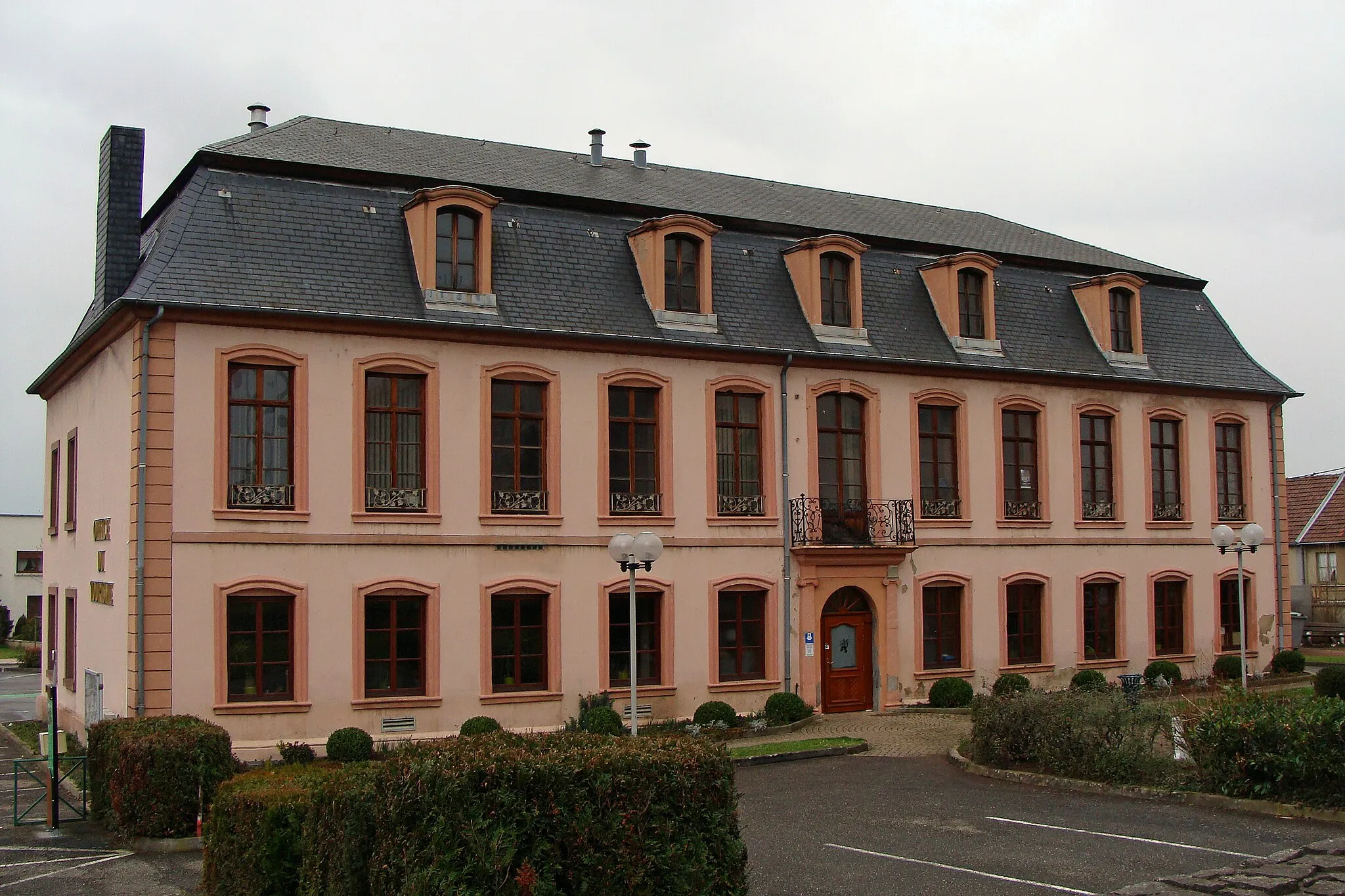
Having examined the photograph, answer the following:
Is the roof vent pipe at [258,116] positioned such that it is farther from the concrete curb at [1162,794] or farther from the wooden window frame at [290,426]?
the concrete curb at [1162,794]

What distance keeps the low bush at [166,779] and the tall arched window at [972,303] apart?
1733cm

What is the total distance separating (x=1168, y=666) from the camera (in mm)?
28734

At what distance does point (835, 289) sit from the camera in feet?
85.4

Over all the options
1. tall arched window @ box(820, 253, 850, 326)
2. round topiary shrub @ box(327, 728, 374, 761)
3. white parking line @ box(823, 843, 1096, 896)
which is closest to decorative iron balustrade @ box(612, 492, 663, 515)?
tall arched window @ box(820, 253, 850, 326)

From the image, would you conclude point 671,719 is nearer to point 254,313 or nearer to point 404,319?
point 404,319

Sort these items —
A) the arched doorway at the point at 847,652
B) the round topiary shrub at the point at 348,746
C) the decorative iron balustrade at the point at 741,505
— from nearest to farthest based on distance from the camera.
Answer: the round topiary shrub at the point at 348,746, the decorative iron balustrade at the point at 741,505, the arched doorway at the point at 847,652

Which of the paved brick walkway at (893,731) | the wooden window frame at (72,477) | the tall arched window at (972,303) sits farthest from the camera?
the tall arched window at (972,303)

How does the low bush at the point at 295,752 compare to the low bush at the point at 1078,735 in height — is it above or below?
below

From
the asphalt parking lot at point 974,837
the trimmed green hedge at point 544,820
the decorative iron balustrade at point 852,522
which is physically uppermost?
the decorative iron balustrade at point 852,522

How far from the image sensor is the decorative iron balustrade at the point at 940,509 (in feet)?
87.5

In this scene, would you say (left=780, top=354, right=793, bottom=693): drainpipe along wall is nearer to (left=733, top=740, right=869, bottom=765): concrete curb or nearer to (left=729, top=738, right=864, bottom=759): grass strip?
(left=729, top=738, right=864, bottom=759): grass strip

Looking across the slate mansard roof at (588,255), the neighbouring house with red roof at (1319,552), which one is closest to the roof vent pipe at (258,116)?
the slate mansard roof at (588,255)

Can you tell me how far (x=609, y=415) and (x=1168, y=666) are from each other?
553 inches

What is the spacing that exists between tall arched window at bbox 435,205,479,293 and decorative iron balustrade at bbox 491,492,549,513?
137 inches
